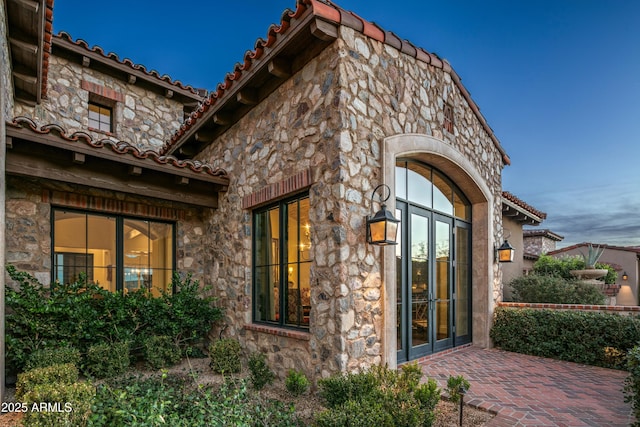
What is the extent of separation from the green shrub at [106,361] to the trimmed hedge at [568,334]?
6.42 meters

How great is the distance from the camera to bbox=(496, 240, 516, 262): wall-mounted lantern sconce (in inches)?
278

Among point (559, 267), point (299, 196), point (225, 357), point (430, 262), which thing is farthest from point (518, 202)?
point (225, 357)

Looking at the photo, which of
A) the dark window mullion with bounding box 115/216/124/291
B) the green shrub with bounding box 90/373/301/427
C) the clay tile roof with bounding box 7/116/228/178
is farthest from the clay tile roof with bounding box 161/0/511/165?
the green shrub with bounding box 90/373/301/427

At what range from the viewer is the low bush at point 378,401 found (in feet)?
9.00

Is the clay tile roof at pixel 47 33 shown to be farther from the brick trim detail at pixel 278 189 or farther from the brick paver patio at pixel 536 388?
the brick paver patio at pixel 536 388

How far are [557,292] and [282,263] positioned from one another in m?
6.43

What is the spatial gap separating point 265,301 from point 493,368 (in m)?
3.66

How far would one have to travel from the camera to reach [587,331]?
583 cm

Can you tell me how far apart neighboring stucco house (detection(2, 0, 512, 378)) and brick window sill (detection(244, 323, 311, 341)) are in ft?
0.10

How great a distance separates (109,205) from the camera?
591cm

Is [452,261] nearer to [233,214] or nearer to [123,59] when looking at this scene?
[233,214]

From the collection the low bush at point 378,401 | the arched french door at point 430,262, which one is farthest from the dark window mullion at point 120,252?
the arched french door at point 430,262

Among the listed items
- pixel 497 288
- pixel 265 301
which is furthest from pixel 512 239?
pixel 265 301

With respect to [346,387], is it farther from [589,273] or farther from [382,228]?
[589,273]
